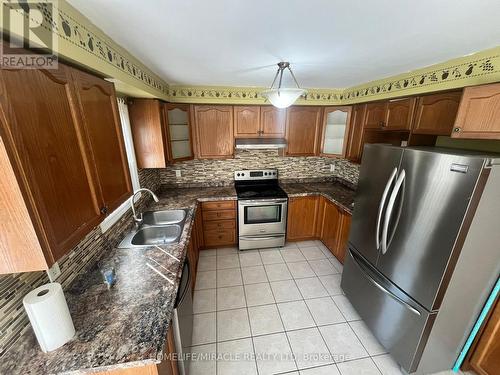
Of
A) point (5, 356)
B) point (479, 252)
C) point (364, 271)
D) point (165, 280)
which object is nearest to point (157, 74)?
point (165, 280)

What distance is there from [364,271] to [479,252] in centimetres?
78

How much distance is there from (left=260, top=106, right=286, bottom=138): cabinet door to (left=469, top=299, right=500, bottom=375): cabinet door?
257 centimetres

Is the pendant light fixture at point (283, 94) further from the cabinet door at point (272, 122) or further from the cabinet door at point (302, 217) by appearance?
the cabinet door at point (302, 217)

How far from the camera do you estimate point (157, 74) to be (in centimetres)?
210

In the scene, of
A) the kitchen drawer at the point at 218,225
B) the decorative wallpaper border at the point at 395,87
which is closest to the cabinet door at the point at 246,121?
the decorative wallpaper border at the point at 395,87

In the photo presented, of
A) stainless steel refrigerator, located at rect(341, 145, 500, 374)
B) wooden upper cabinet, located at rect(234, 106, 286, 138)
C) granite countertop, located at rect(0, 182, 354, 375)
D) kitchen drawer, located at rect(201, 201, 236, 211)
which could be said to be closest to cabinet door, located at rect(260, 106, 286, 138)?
wooden upper cabinet, located at rect(234, 106, 286, 138)

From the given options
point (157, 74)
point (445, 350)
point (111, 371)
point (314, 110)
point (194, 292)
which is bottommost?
point (194, 292)

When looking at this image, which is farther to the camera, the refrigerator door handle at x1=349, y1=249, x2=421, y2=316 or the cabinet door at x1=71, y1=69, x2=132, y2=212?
the refrigerator door handle at x1=349, y1=249, x2=421, y2=316

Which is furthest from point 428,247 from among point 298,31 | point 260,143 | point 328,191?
point 260,143

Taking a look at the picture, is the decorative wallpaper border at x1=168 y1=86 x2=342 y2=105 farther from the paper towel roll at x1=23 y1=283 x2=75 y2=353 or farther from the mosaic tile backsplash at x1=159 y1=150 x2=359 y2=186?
the paper towel roll at x1=23 y1=283 x2=75 y2=353

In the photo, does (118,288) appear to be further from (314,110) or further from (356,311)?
(314,110)

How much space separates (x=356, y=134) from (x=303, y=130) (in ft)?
2.34

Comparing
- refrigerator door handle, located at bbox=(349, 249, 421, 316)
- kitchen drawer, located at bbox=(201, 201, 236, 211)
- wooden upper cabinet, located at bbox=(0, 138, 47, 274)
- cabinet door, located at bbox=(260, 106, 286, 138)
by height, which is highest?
cabinet door, located at bbox=(260, 106, 286, 138)

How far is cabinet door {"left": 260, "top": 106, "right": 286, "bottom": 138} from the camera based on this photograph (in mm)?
2834
